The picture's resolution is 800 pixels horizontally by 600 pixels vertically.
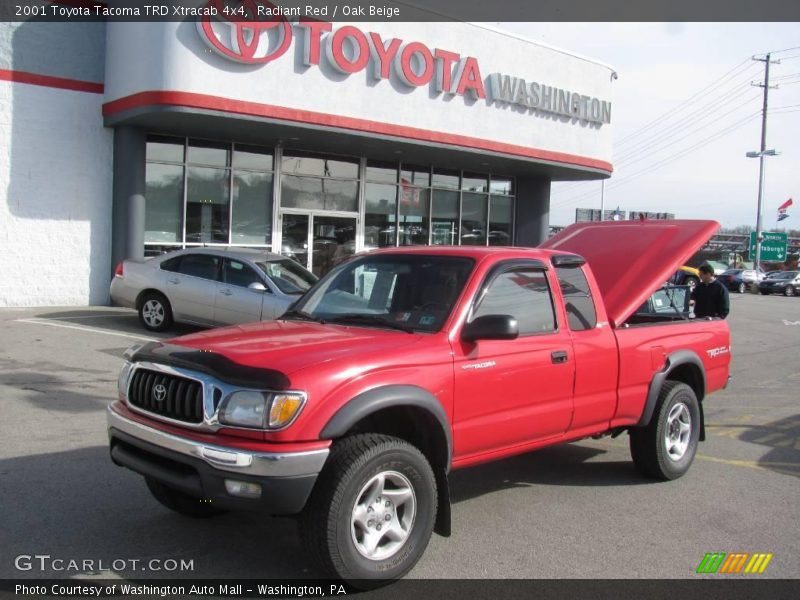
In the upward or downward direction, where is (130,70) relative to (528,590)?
upward

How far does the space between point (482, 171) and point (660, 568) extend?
18102 millimetres

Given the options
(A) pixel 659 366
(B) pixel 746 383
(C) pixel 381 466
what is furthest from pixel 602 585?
(B) pixel 746 383

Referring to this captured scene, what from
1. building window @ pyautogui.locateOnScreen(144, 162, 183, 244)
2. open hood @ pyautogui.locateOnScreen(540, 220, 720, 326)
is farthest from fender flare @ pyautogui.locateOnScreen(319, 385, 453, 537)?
building window @ pyautogui.locateOnScreen(144, 162, 183, 244)

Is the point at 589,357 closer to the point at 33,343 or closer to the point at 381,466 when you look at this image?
the point at 381,466

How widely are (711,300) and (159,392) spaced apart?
888 cm

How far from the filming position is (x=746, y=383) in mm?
10891

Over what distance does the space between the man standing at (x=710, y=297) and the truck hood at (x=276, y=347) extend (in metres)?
7.69

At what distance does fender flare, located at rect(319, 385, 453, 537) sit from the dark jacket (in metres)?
7.67

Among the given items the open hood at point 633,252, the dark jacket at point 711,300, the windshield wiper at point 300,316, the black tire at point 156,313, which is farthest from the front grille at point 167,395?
the dark jacket at point 711,300

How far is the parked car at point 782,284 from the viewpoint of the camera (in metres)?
41.5

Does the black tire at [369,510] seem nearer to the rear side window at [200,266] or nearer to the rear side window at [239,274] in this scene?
the rear side window at [239,274]

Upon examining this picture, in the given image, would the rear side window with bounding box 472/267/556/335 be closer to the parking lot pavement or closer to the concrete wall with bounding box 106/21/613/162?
the parking lot pavement

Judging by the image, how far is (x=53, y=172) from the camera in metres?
14.8

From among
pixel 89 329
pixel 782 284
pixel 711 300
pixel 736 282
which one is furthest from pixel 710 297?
pixel 736 282
